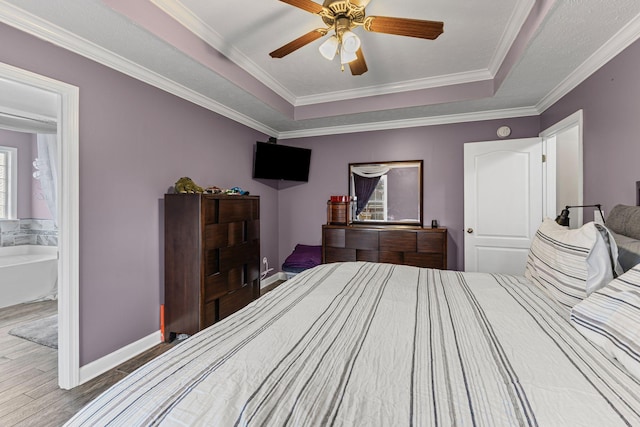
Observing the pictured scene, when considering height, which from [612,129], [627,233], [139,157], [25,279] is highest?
[612,129]

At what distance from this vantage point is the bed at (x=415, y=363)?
1.99 ft

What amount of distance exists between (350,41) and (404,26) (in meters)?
0.32

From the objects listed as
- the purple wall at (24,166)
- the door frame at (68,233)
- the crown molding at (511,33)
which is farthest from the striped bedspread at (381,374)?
the purple wall at (24,166)

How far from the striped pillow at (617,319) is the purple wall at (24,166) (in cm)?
629

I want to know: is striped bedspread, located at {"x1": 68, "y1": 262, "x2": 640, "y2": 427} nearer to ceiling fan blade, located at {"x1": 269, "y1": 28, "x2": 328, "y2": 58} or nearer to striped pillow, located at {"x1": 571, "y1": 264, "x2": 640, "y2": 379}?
striped pillow, located at {"x1": 571, "y1": 264, "x2": 640, "y2": 379}

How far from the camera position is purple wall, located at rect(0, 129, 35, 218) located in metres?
4.16

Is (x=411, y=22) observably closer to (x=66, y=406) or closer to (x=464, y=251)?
(x=464, y=251)

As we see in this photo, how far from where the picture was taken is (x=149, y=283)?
2.41 m

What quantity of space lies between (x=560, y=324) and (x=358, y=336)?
29.5 inches

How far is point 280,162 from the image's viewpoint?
13.0ft

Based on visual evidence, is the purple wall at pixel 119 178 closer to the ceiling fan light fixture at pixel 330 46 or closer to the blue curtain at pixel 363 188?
the ceiling fan light fixture at pixel 330 46

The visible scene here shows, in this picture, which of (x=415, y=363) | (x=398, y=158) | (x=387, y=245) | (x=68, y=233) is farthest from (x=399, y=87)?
(x=68, y=233)

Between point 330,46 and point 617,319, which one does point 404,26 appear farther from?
point 617,319

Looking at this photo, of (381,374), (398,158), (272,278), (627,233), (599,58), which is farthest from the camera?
(272,278)
